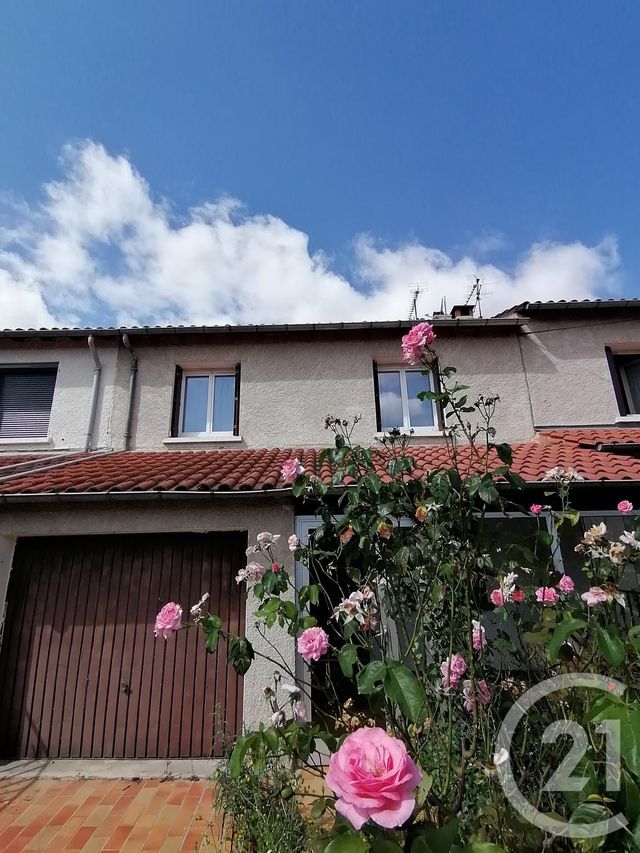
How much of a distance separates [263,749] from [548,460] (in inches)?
258

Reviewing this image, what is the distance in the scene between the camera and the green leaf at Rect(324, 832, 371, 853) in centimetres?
129

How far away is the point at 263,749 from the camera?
7.54 ft

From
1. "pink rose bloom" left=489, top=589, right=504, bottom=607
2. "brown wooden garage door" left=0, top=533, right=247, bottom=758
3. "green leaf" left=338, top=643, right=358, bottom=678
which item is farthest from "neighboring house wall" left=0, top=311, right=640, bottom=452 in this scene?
"green leaf" left=338, top=643, right=358, bottom=678

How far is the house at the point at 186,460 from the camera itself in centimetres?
597

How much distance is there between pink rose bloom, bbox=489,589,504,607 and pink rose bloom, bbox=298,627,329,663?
1.10 metres

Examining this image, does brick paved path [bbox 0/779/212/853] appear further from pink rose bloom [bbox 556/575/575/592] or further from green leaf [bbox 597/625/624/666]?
green leaf [bbox 597/625/624/666]

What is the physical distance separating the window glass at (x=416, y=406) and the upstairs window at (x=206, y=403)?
3.83 meters

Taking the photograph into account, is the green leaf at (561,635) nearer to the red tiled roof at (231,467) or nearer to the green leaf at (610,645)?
the green leaf at (610,645)

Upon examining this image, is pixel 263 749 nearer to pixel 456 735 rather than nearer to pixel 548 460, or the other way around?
pixel 456 735

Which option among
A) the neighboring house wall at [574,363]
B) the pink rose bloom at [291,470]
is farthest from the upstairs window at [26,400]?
the neighboring house wall at [574,363]

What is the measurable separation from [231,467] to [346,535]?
4790 mm

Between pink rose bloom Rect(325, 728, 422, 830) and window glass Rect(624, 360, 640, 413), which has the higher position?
window glass Rect(624, 360, 640, 413)

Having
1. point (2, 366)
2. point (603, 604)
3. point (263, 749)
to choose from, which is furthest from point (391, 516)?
point (2, 366)

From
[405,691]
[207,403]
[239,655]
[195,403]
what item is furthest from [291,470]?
[195,403]
